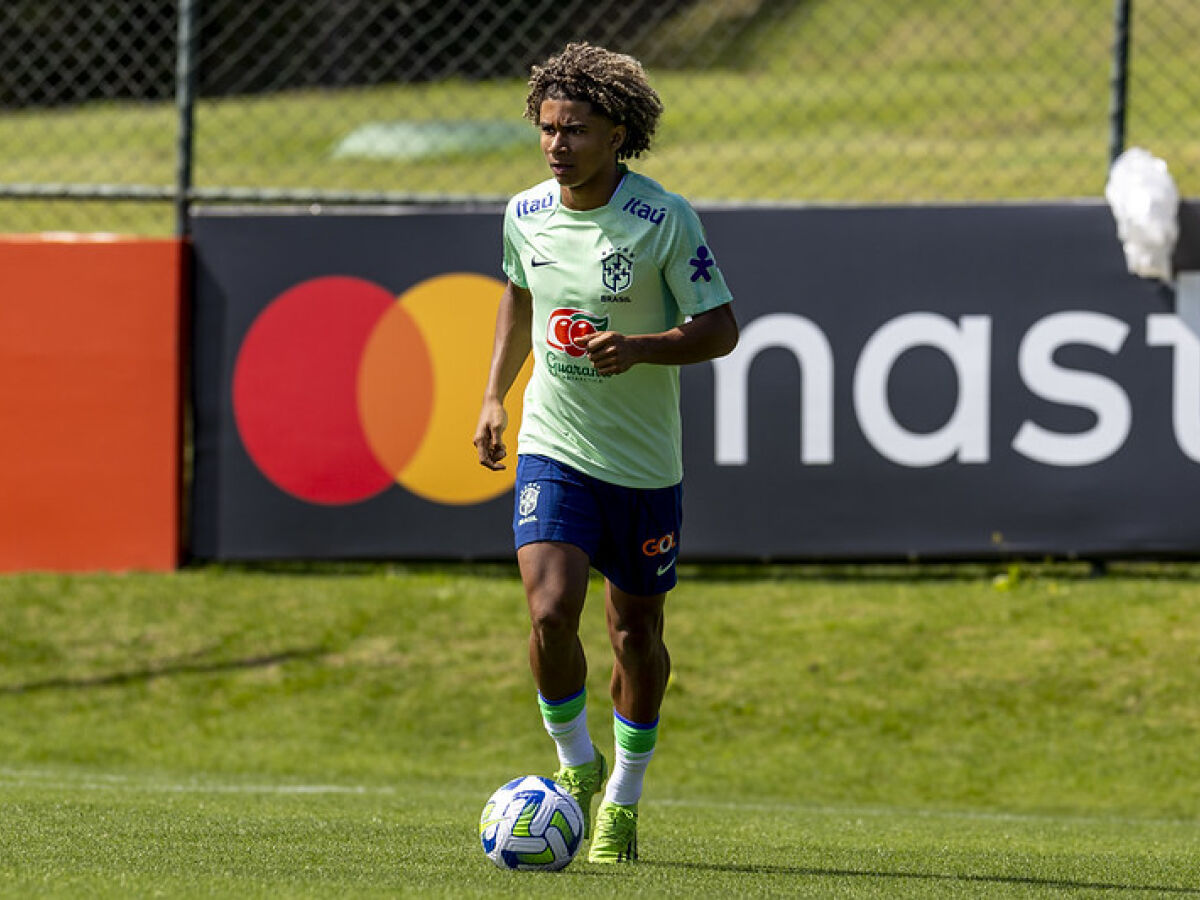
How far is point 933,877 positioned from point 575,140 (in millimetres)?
2275

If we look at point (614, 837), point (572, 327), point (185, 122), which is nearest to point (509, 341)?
point (572, 327)

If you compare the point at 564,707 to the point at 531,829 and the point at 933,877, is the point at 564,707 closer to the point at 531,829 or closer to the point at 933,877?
Answer: the point at 531,829

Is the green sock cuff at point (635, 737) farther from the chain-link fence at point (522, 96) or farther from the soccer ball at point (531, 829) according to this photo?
→ the chain-link fence at point (522, 96)

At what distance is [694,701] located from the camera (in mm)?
8922

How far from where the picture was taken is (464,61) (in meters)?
11.9

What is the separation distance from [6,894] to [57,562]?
637 centimetres

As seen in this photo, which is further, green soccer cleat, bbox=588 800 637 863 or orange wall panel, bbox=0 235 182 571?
orange wall panel, bbox=0 235 182 571

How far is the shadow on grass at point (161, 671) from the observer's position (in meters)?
9.27

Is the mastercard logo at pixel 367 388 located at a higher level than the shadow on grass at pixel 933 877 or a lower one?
higher

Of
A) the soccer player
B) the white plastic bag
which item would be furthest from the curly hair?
the white plastic bag

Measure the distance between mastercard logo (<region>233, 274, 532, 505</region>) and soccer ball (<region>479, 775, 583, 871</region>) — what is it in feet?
16.1

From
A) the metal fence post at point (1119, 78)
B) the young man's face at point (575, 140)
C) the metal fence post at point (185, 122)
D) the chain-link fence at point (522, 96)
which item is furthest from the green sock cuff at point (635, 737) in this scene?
the metal fence post at point (185, 122)

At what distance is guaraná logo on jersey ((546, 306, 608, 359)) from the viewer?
17.2 feet

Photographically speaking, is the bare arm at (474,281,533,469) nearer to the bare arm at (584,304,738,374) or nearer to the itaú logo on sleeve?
the bare arm at (584,304,738,374)
